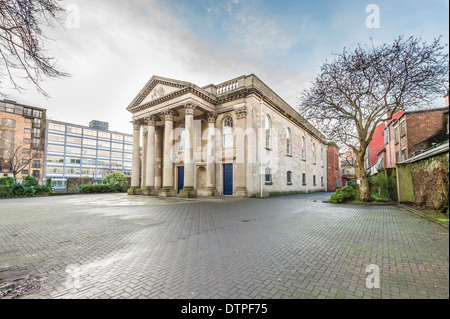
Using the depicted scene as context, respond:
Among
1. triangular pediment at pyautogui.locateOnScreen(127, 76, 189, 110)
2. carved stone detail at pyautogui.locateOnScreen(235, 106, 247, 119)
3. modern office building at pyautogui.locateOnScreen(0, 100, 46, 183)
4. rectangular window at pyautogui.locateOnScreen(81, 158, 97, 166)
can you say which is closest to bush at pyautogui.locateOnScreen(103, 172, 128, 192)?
triangular pediment at pyautogui.locateOnScreen(127, 76, 189, 110)

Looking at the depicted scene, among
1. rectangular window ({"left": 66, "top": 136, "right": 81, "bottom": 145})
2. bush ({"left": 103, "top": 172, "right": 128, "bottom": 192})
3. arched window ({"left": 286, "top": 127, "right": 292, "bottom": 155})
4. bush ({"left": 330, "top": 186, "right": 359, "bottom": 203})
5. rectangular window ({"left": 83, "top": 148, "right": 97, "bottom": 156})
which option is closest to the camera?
bush ({"left": 330, "top": 186, "right": 359, "bottom": 203})

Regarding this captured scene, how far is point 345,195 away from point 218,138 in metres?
12.0

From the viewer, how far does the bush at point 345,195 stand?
14758mm

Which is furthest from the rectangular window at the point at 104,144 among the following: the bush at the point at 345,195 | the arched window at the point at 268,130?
the bush at the point at 345,195

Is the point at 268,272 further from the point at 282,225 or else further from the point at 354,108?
the point at 354,108

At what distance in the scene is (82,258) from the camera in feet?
13.7

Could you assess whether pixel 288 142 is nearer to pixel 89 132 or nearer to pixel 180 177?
pixel 180 177

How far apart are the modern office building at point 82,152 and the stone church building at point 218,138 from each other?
179 ft

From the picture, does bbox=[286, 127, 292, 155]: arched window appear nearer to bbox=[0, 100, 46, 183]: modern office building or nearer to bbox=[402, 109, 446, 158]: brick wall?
bbox=[402, 109, 446, 158]: brick wall

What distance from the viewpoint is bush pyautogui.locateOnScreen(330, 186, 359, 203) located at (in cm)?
1476

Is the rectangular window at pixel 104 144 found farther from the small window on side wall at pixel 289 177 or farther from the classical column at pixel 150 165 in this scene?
the small window on side wall at pixel 289 177

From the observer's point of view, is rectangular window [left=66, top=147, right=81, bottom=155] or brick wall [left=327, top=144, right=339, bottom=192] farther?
rectangular window [left=66, top=147, right=81, bottom=155]

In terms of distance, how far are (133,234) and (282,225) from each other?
4854 millimetres
